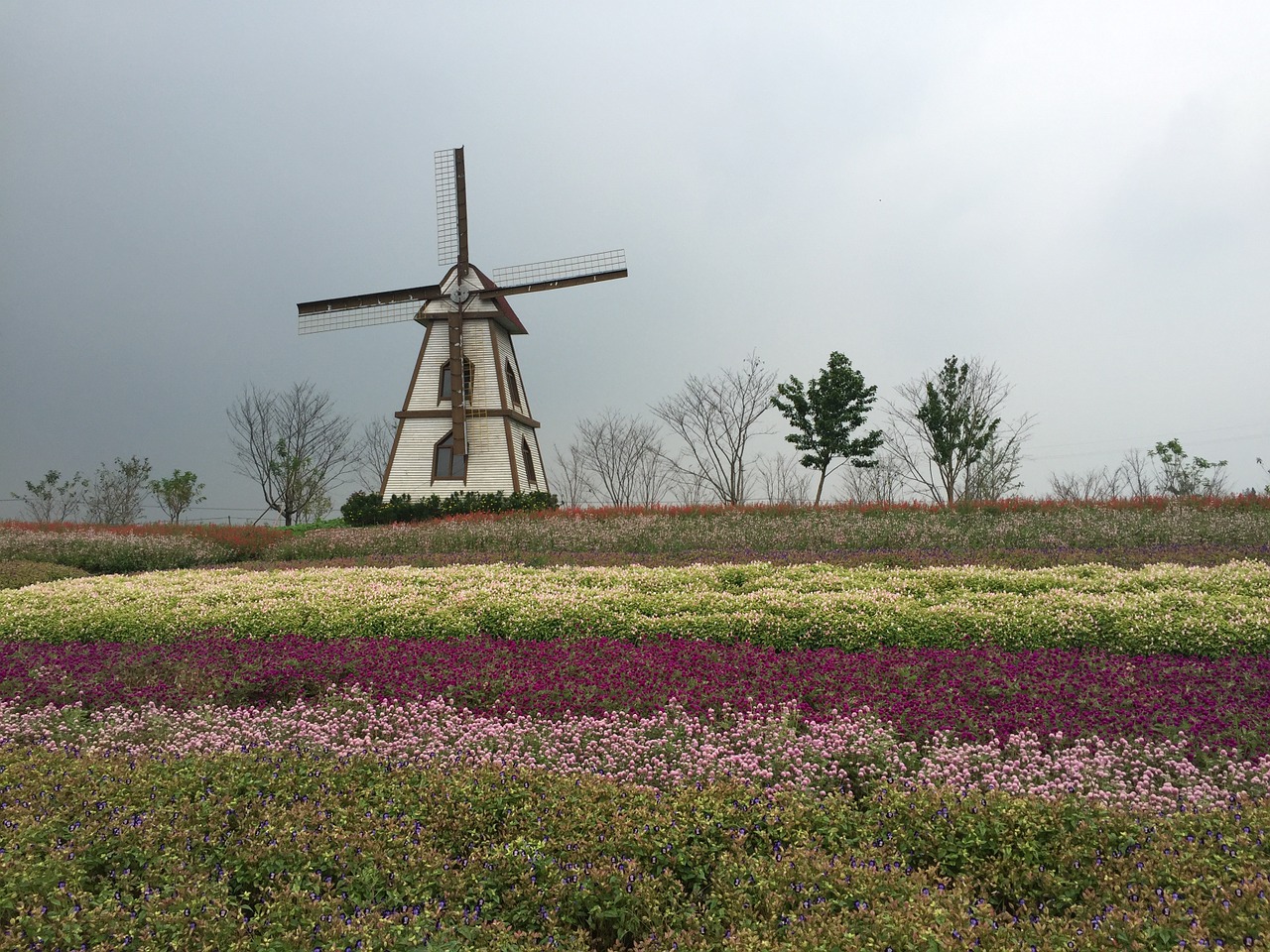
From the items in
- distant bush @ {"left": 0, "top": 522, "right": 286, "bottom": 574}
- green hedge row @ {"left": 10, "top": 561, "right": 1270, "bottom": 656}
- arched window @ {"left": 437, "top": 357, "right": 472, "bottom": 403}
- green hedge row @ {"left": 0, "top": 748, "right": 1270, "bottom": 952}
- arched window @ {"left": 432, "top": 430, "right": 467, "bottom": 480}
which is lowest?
green hedge row @ {"left": 0, "top": 748, "right": 1270, "bottom": 952}

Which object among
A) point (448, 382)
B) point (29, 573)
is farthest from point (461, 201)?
point (29, 573)

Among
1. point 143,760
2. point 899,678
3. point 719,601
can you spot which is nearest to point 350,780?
point 143,760

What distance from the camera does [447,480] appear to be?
78.4 ft

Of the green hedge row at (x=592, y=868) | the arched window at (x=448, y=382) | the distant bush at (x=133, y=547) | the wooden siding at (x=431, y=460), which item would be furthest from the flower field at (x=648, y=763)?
the arched window at (x=448, y=382)

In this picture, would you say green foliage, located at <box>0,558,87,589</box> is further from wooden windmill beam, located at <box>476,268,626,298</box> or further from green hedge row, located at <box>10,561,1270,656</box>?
wooden windmill beam, located at <box>476,268,626,298</box>

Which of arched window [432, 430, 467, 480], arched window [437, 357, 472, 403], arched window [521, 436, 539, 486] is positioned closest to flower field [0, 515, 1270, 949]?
arched window [432, 430, 467, 480]

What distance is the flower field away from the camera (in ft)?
9.63

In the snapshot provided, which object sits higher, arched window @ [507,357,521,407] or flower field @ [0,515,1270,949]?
arched window @ [507,357,521,407]

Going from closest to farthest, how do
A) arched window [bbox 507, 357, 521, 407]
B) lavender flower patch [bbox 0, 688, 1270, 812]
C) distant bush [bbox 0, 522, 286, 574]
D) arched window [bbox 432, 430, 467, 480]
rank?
lavender flower patch [bbox 0, 688, 1270, 812] < distant bush [bbox 0, 522, 286, 574] < arched window [bbox 432, 430, 467, 480] < arched window [bbox 507, 357, 521, 407]

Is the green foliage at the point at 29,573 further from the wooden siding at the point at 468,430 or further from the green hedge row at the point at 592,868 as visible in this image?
the green hedge row at the point at 592,868

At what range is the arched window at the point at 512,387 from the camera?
25094mm

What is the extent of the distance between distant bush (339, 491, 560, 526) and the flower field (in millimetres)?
12948

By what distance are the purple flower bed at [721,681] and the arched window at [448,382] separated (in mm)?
16565

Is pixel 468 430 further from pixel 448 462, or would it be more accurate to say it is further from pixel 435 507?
pixel 435 507
